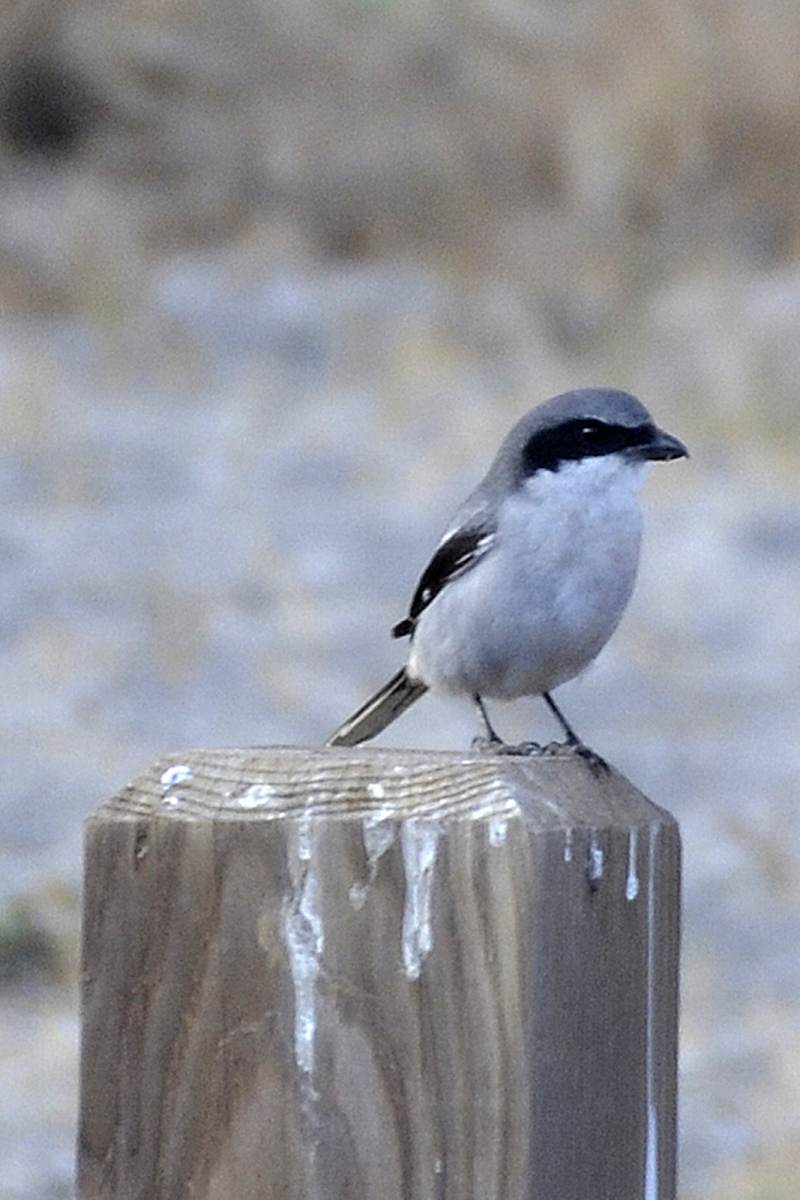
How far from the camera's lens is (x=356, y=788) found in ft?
6.31

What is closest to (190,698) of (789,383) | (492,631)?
(789,383)

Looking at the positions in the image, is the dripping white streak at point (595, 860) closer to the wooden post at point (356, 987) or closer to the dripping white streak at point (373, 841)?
the wooden post at point (356, 987)

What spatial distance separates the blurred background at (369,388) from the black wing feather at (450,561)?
194 cm

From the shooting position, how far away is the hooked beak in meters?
3.91

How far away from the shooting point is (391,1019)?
1.86 m

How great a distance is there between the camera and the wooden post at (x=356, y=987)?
1.83m

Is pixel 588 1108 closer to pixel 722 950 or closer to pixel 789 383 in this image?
pixel 722 950

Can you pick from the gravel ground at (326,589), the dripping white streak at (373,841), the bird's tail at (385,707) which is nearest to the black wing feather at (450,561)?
the bird's tail at (385,707)

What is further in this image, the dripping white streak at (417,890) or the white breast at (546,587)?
the white breast at (546,587)

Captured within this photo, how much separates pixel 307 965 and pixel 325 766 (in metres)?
0.17

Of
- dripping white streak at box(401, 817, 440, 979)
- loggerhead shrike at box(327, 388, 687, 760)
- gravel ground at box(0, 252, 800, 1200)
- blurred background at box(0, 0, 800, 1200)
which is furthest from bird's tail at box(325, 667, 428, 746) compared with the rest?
dripping white streak at box(401, 817, 440, 979)

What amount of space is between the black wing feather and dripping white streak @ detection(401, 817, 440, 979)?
7.33ft

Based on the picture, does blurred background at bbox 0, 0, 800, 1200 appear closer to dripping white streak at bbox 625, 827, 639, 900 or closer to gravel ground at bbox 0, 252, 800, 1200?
gravel ground at bbox 0, 252, 800, 1200

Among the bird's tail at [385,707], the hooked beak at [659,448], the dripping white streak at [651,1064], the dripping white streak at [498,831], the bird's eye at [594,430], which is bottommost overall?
the dripping white streak at [651,1064]
